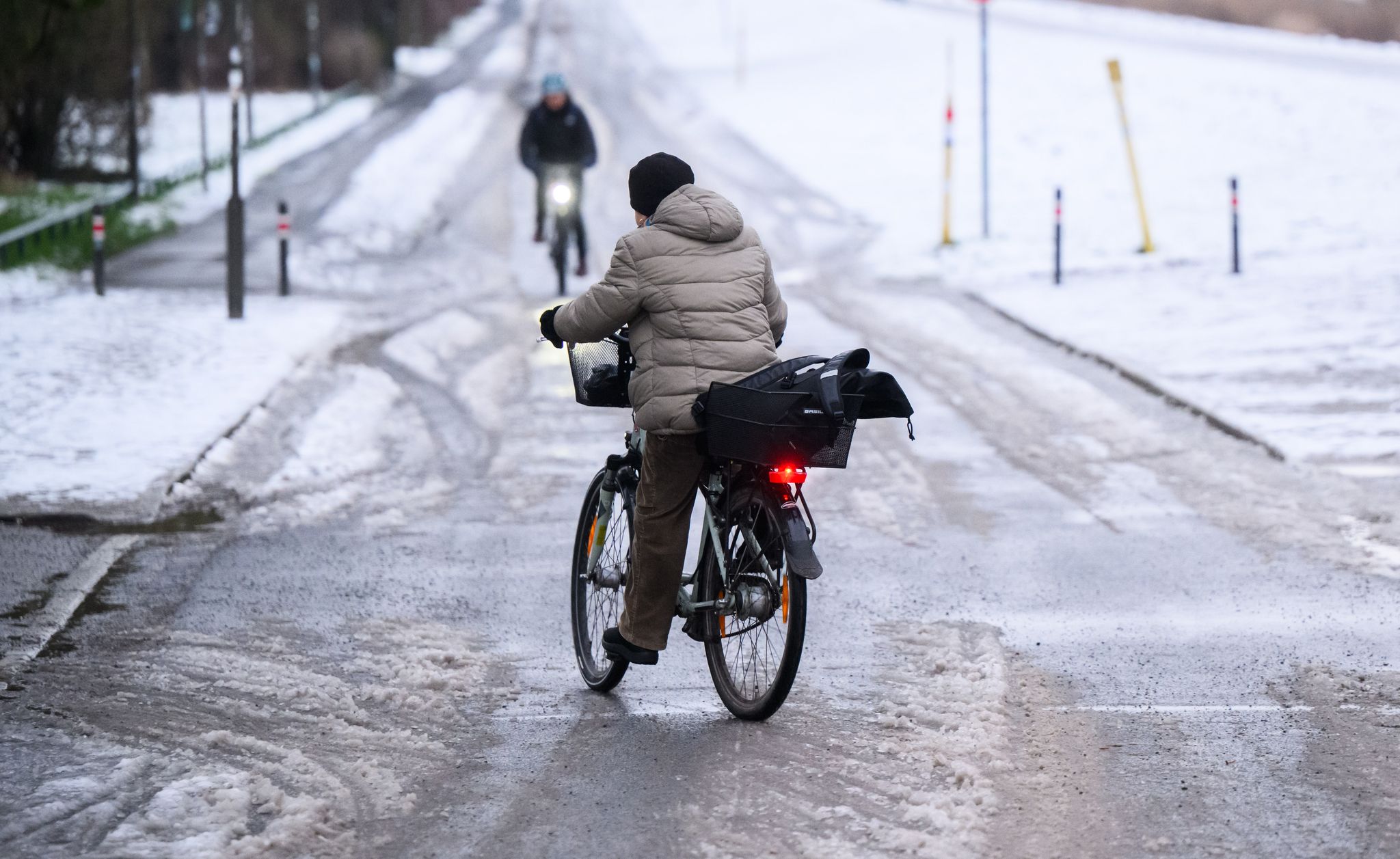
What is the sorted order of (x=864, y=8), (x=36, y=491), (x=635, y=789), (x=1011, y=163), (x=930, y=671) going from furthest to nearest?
(x=864, y=8) → (x=1011, y=163) → (x=36, y=491) → (x=930, y=671) → (x=635, y=789)

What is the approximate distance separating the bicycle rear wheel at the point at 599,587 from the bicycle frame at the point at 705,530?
0.03m

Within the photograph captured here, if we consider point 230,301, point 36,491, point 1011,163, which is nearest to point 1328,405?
point 36,491

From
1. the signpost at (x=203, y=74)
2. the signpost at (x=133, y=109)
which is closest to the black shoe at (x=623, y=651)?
the signpost at (x=133, y=109)

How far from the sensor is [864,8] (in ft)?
187

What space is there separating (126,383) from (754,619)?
8049 millimetres

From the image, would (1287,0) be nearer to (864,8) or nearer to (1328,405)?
(864,8)

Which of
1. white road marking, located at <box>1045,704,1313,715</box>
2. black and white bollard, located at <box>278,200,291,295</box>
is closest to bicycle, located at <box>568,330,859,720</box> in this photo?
white road marking, located at <box>1045,704,1313,715</box>

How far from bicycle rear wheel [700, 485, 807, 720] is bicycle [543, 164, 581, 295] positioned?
11.7 m

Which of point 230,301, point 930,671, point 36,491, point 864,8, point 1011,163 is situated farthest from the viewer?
point 864,8

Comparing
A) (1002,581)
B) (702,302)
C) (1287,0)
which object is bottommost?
(1002,581)

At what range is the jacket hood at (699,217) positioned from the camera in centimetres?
543

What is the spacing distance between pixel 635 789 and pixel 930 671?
1.56 m

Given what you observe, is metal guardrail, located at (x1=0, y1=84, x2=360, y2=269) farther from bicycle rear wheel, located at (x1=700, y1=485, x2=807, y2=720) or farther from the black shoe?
bicycle rear wheel, located at (x1=700, y1=485, x2=807, y2=720)

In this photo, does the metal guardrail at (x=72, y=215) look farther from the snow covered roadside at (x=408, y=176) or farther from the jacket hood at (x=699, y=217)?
the jacket hood at (x=699, y=217)
